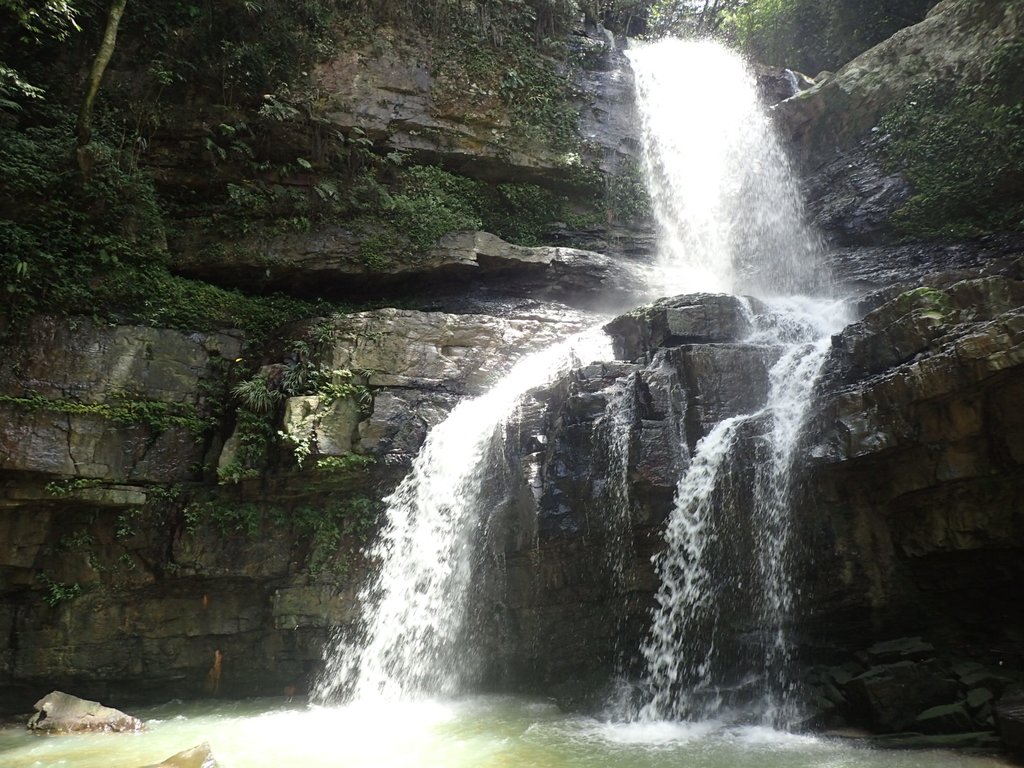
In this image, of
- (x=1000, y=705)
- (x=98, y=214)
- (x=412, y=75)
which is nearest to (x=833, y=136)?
(x=412, y=75)

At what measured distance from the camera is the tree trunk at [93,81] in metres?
11.7

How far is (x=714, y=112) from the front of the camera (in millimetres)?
18312

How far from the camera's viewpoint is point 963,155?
43.9ft

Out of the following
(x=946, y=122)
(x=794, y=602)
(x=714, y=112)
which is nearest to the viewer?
(x=794, y=602)

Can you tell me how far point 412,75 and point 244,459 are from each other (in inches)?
422

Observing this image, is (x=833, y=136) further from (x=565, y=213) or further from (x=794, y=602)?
(x=794, y=602)

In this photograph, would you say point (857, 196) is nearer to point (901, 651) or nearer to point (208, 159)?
point (901, 651)

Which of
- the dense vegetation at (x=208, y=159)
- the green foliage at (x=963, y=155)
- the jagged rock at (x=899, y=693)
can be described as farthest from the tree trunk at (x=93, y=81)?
the green foliage at (x=963, y=155)

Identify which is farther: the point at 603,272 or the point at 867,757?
the point at 603,272

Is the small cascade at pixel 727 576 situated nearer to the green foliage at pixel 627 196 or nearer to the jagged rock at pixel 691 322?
the jagged rock at pixel 691 322

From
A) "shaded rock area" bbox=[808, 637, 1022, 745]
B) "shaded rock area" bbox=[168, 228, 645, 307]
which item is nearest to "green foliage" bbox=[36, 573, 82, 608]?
"shaded rock area" bbox=[168, 228, 645, 307]

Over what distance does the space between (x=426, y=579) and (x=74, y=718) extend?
15.5ft

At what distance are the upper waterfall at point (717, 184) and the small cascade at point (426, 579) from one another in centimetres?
670

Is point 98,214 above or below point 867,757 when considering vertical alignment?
above
